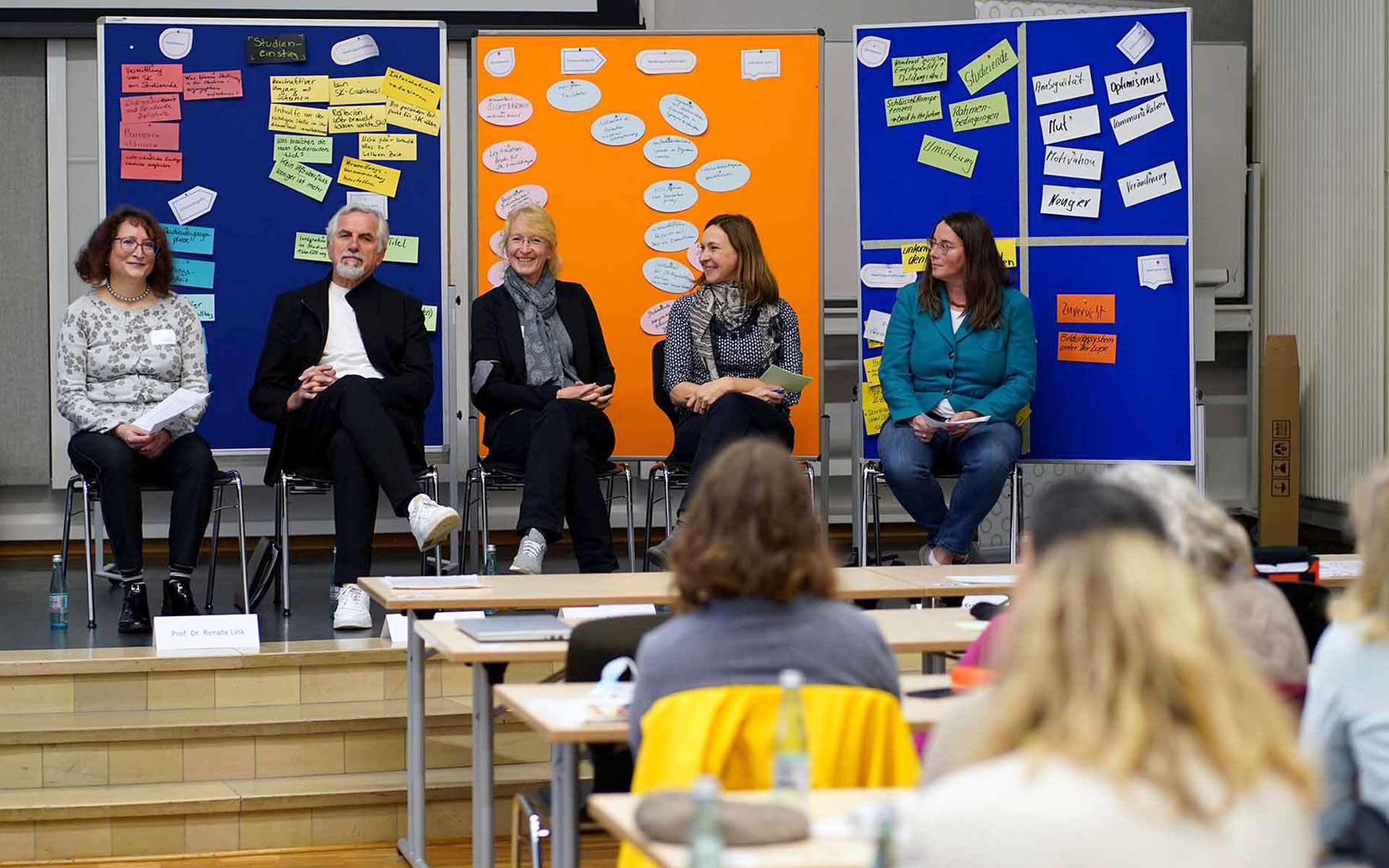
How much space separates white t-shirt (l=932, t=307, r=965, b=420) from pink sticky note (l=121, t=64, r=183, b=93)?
2.92 metres

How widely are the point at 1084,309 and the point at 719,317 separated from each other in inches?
54.6

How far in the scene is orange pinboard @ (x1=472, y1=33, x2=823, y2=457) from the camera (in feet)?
18.9

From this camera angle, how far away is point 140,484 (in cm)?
478

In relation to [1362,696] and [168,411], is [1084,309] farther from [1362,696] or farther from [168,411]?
[1362,696]

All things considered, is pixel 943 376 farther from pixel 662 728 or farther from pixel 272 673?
pixel 662 728

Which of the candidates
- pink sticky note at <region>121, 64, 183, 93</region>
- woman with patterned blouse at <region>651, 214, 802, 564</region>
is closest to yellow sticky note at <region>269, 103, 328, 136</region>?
pink sticky note at <region>121, 64, 183, 93</region>

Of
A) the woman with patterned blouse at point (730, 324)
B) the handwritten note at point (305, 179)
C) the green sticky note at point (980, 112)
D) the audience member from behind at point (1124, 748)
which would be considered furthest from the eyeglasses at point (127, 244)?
the audience member from behind at point (1124, 748)

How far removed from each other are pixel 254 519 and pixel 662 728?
494cm

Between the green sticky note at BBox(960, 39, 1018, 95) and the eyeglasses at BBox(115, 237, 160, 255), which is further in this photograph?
the green sticky note at BBox(960, 39, 1018, 95)

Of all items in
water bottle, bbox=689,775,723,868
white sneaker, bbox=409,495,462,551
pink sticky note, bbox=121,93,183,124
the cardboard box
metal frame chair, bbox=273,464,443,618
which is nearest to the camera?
water bottle, bbox=689,775,723,868

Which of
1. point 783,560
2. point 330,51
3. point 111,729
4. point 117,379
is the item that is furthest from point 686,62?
point 783,560

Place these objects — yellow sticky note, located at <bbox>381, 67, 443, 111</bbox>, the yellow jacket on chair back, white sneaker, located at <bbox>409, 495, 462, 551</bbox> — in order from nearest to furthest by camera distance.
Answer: the yellow jacket on chair back, white sneaker, located at <bbox>409, 495, 462, 551</bbox>, yellow sticky note, located at <bbox>381, 67, 443, 111</bbox>

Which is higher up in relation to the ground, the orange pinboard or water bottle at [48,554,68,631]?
the orange pinboard

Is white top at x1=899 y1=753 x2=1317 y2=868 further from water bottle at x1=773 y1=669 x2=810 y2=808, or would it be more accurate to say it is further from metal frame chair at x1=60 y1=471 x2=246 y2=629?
metal frame chair at x1=60 y1=471 x2=246 y2=629
